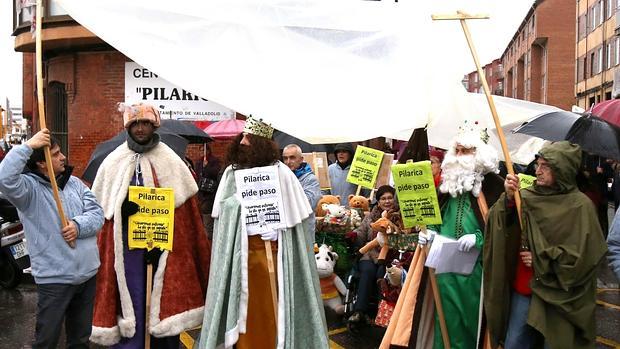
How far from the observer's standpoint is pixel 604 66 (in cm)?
4384

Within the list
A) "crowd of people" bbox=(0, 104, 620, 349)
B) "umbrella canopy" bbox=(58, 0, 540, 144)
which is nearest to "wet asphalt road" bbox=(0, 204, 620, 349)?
"crowd of people" bbox=(0, 104, 620, 349)

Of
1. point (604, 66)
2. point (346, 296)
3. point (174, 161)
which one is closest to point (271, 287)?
point (174, 161)

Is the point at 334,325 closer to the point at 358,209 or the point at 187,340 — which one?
the point at 358,209

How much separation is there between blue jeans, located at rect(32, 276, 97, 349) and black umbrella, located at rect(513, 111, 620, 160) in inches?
162

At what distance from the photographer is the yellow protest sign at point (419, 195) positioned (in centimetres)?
480

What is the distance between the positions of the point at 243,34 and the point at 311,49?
0.48 metres

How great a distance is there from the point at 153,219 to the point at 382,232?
253 centimetres

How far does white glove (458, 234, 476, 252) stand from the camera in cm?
473

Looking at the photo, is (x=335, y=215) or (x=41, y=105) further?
(x=335, y=215)

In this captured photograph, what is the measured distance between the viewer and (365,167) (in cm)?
824

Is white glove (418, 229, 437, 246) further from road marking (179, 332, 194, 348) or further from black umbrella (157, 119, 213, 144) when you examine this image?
black umbrella (157, 119, 213, 144)

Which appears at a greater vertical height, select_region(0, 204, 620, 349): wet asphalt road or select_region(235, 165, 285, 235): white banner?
select_region(235, 165, 285, 235): white banner

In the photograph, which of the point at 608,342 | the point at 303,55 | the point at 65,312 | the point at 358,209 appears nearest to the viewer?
the point at 303,55

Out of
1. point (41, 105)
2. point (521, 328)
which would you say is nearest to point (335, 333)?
point (521, 328)
